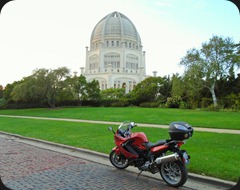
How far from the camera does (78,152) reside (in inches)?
343

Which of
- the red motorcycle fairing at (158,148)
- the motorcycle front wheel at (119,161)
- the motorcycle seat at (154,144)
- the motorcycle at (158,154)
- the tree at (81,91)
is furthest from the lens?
the tree at (81,91)

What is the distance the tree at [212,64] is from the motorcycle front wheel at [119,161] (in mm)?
26842

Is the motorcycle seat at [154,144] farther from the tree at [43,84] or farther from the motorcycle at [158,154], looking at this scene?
the tree at [43,84]

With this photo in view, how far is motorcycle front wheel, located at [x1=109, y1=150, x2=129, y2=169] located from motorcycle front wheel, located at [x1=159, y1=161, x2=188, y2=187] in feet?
4.14

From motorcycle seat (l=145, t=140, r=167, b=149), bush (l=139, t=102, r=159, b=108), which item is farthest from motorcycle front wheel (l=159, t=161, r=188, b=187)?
bush (l=139, t=102, r=159, b=108)

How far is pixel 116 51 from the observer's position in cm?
10956

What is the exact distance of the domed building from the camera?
345 feet

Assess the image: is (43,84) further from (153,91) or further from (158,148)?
(158,148)

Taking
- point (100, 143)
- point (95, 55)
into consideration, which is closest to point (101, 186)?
point (100, 143)

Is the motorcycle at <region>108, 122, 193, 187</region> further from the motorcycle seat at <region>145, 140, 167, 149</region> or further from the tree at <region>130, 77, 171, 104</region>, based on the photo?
the tree at <region>130, 77, 171, 104</region>

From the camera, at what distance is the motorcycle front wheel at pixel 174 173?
16.4 ft

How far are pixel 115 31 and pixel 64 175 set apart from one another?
4334 inches

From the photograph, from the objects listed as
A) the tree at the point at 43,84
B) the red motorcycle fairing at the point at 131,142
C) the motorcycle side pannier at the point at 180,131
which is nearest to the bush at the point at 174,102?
the tree at the point at 43,84

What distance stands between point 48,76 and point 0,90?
111 feet
